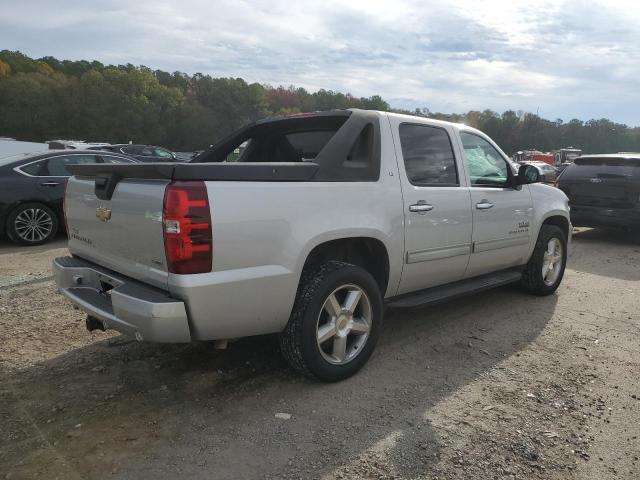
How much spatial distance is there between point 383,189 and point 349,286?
29.8 inches

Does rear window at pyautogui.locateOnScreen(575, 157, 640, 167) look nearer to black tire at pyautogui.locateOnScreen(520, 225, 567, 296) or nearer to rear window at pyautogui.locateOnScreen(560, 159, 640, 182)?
rear window at pyautogui.locateOnScreen(560, 159, 640, 182)

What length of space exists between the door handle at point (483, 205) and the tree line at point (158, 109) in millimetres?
47362

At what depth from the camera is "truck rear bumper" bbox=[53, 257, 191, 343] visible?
8.62 feet

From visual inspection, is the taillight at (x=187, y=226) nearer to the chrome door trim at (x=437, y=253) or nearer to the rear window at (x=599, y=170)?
the chrome door trim at (x=437, y=253)


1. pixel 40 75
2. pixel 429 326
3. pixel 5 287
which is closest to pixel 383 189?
pixel 429 326

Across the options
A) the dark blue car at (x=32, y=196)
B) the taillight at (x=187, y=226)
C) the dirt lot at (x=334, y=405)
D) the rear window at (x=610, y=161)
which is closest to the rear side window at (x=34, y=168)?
the dark blue car at (x=32, y=196)

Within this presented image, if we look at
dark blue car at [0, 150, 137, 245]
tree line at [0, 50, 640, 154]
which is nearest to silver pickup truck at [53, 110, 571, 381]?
dark blue car at [0, 150, 137, 245]

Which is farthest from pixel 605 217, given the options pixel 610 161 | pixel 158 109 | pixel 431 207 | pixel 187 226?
pixel 158 109

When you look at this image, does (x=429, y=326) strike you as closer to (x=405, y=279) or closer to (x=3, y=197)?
(x=405, y=279)

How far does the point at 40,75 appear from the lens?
7600 centimetres

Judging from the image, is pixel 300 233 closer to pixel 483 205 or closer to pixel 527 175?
pixel 483 205

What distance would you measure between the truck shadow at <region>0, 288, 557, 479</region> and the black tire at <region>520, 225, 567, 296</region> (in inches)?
46.5

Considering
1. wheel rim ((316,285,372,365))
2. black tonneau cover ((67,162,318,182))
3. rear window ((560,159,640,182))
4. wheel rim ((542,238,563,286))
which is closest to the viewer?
black tonneau cover ((67,162,318,182))

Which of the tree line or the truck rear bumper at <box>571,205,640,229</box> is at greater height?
the tree line
